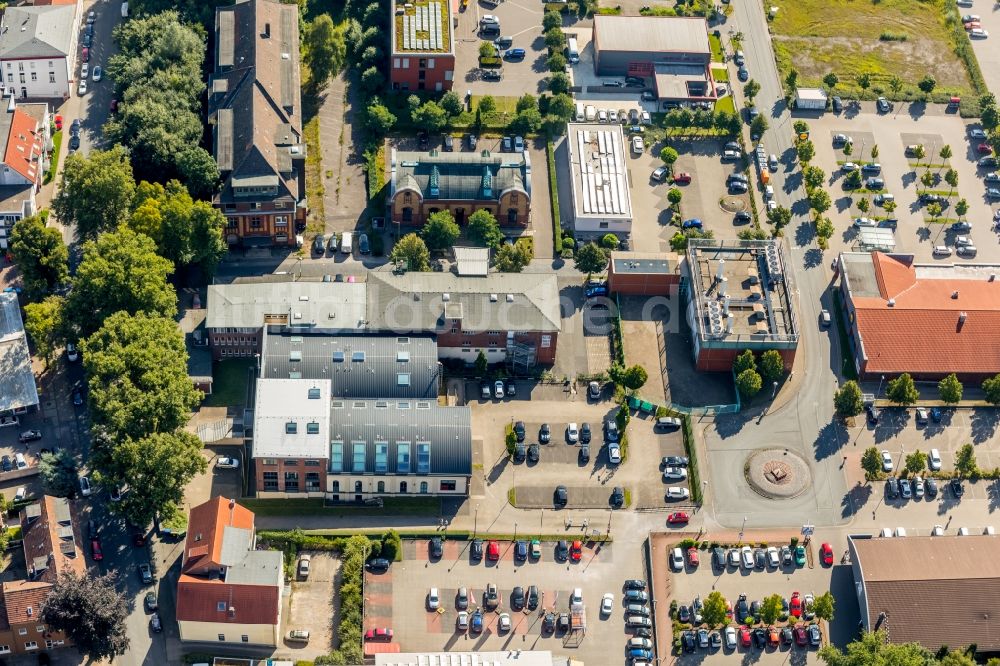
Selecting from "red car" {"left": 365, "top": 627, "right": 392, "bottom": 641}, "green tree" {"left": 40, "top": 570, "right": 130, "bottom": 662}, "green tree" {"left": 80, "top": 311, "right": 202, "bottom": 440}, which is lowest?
"red car" {"left": 365, "top": 627, "right": 392, "bottom": 641}

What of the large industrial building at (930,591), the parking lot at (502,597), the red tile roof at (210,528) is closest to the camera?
the red tile roof at (210,528)

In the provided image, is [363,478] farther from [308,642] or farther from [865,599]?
[865,599]

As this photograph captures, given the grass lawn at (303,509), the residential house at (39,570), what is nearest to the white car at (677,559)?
the grass lawn at (303,509)

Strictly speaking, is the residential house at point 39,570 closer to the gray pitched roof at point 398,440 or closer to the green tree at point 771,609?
the gray pitched roof at point 398,440

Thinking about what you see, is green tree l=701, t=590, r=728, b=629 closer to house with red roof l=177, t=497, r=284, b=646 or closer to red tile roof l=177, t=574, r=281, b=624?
house with red roof l=177, t=497, r=284, b=646

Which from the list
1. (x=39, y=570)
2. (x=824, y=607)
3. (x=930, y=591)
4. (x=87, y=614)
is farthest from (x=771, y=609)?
(x=39, y=570)

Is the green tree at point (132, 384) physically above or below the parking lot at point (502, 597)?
above

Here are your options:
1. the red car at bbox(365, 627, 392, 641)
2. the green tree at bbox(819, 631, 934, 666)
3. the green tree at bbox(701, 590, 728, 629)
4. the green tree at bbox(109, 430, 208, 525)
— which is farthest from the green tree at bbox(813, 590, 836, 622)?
the green tree at bbox(109, 430, 208, 525)
